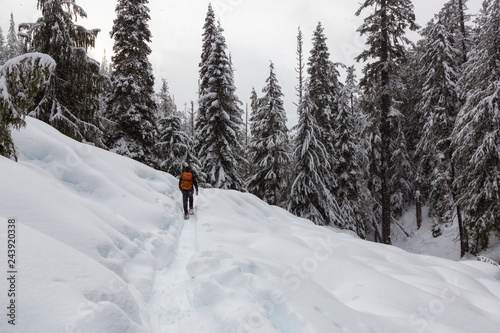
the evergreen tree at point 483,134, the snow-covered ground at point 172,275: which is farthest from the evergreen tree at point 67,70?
the evergreen tree at point 483,134

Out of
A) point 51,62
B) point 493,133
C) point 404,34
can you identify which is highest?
point 404,34

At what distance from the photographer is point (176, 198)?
35.2 ft

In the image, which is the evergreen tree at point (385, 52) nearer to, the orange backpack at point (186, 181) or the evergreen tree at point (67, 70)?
the orange backpack at point (186, 181)

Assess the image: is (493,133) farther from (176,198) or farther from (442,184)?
(176,198)

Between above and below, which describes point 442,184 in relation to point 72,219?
below

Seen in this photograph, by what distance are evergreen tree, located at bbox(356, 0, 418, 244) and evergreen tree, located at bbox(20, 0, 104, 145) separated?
40.9 feet

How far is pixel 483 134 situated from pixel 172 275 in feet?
54.8

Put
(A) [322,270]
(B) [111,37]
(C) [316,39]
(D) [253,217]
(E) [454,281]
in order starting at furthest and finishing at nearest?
(C) [316,39] → (B) [111,37] → (D) [253,217] → (E) [454,281] → (A) [322,270]

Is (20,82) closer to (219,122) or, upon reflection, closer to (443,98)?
(219,122)

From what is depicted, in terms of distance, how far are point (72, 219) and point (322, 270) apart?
505 centimetres

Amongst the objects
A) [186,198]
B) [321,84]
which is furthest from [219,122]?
[186,198]

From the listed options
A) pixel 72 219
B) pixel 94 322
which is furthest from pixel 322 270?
pixel 72 219

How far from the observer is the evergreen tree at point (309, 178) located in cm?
1680

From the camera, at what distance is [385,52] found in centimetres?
1262
